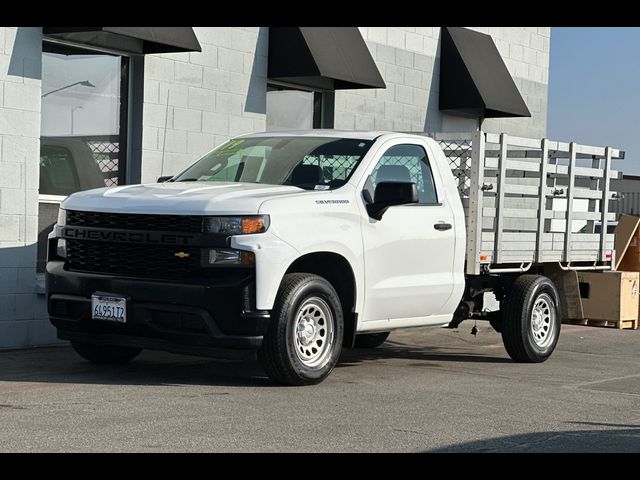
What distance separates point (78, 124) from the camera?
40.6 ft

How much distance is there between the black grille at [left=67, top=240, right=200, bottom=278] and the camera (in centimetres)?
878

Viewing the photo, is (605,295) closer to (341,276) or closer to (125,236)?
(341,276)

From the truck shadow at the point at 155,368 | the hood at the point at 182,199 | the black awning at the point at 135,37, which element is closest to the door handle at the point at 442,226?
the truck shadow at the point at 155,368

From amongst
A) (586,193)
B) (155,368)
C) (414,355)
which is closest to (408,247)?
(414,355)

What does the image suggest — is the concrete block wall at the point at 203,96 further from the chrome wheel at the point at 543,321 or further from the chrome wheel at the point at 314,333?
the chrome wheel at the point at 543,321

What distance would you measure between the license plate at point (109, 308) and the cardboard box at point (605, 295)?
5.67 metres

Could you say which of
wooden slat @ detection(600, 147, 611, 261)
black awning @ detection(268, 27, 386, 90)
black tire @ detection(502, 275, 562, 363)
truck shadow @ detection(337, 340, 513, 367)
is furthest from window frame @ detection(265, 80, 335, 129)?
black tire @ detection(502, 275, 562, 363)

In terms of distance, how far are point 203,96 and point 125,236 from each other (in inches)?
188

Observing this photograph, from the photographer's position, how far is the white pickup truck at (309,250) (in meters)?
8.70

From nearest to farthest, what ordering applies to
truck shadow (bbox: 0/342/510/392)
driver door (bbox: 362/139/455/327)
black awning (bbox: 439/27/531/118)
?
truck shadow (bbox: 0/342/510/392) < driver door (bbox: 362/139/455/327) < black awning (bbox: 439/27/531/118)

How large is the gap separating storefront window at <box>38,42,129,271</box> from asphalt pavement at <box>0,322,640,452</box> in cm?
172

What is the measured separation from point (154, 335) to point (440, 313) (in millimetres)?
2911

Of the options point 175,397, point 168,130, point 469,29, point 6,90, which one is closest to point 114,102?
point 168,130

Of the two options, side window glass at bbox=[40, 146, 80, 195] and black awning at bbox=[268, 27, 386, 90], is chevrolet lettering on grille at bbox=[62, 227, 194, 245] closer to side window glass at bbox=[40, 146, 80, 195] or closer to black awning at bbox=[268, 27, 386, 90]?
side window glass at bbox=[40, 146, 80, 195]
